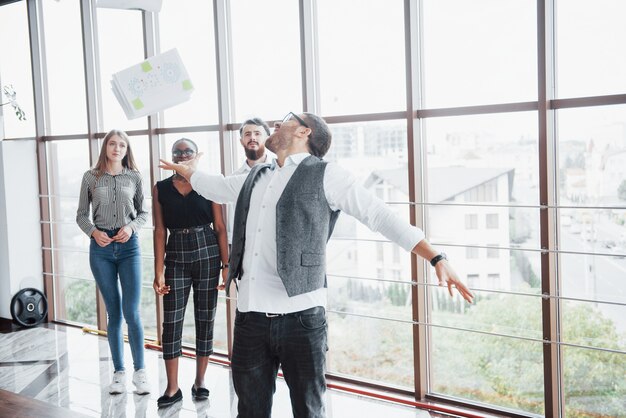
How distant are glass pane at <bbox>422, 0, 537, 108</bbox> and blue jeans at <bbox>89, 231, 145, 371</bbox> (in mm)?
1730

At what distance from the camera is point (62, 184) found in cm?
472

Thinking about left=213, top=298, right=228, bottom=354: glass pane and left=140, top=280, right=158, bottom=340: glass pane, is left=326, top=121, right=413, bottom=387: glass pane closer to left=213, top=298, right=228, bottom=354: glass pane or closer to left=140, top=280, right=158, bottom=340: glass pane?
left=213, top=298, right=228, bottom=354: glass pane

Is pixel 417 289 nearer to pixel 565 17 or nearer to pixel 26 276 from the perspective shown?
pixel 565 17

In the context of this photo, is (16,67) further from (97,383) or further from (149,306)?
(97,383)

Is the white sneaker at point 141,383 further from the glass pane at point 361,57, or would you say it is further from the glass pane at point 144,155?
the glass pane at point 361,57

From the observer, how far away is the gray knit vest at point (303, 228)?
6.14 feet

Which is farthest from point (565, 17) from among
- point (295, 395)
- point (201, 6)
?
point (201, 6)

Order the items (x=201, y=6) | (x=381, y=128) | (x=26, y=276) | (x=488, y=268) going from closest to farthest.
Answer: (x=488, y=268)
(x=381, y=128)
(x=201, y=6)
(x=26, y=276)

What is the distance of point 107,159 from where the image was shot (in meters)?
3.31

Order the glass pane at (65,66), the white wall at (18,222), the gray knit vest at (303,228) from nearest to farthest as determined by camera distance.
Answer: the gray knit vest at (303,228) → the glass pane at (65,66) → the white wall at (18,222)

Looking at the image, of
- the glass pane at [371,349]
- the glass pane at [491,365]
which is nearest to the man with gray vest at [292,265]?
the glass pane at [491,365]

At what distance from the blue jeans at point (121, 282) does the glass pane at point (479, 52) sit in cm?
173

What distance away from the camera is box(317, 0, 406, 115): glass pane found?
3.10m

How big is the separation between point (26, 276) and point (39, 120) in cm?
119
